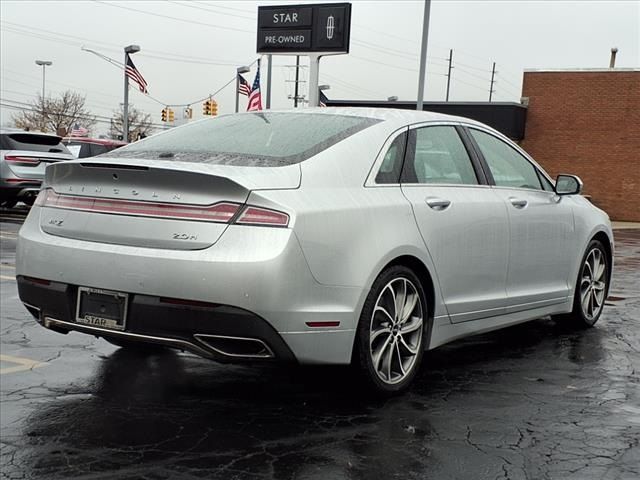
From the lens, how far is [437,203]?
15.3 feet

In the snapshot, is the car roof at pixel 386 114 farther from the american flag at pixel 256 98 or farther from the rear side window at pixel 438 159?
the american flag at pixel 256 98

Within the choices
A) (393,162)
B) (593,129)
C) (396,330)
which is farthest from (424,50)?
(396,330)

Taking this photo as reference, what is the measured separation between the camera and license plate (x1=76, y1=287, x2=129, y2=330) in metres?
3.79

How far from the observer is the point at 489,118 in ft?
99.9

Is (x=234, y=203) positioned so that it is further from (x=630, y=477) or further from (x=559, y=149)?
(x=559, y=149)

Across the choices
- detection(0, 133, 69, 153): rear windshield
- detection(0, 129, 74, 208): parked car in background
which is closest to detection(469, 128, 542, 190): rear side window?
detection(0, 129, 74, 208): parked car in background

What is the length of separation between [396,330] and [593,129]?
2794cm

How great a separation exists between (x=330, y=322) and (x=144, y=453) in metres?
1.05

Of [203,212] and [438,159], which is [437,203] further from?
[203,212]

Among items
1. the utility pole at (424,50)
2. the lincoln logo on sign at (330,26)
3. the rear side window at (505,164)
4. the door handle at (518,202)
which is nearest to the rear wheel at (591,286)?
the rear side window at (505,164)

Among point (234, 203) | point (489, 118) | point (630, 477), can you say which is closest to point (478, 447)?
point (630, 477)

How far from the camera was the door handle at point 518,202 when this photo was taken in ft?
17.7

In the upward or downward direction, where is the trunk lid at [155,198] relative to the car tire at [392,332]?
upward

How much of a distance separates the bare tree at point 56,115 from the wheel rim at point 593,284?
6571cm
